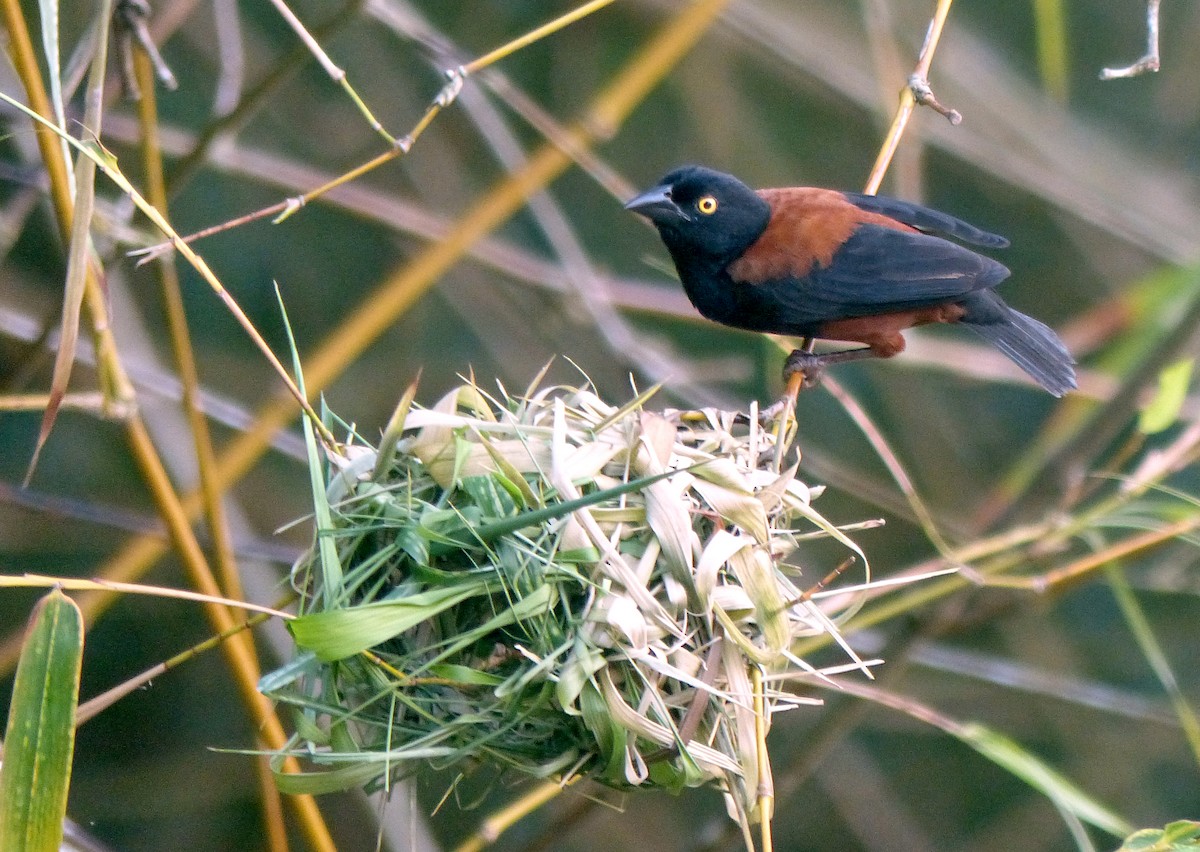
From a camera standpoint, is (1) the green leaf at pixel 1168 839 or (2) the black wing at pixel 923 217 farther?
(2) the black wing at pixel 923 217

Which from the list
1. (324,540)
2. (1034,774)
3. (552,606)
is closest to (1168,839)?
(1034,774)

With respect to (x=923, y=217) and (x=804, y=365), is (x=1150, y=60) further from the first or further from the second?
(x=804, y=365)

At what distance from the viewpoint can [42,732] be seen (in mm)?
1348

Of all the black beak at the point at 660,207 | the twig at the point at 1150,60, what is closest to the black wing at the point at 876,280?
the black beak at the point at 660,207

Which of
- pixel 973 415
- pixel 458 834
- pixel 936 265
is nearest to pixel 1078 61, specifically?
pixel 973 415

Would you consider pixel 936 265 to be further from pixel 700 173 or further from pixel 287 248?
pixel 287 248

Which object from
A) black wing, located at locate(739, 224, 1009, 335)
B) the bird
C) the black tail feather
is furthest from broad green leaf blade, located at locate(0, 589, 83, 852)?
the black tail feather

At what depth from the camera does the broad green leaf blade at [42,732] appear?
4.34 feet

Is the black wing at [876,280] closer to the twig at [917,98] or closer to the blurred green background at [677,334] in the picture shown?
the blurred green background at [677,334]

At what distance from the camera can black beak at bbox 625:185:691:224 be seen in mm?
2859

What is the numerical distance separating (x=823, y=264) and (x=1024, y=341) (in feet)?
1.98

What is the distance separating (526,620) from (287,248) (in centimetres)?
353

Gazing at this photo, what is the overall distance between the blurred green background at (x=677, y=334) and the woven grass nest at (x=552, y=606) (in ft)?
3.07

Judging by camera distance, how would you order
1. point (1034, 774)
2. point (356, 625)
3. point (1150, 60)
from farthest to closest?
1. point (1034, 774)
2. point (1150, 60)
3. point (356, 625)
